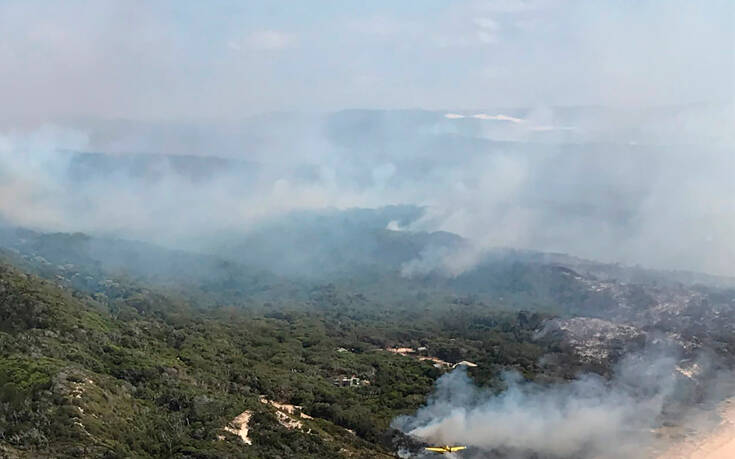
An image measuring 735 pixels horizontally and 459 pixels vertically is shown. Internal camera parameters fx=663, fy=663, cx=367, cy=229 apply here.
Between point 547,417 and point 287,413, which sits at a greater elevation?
point 547,417

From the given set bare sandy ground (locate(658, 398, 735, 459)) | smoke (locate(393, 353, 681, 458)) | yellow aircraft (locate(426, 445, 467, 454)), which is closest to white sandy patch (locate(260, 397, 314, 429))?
smoke (locate(393, 353, 681, 458))

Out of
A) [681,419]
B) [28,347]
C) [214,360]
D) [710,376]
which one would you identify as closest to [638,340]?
[710,376]

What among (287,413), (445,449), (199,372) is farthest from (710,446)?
(199,372)

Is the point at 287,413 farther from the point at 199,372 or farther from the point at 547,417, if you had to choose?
the point at 547,417

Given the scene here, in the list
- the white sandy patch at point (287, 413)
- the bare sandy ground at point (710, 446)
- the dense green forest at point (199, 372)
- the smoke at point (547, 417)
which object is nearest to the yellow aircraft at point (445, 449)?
the smoke at point (547, 417)

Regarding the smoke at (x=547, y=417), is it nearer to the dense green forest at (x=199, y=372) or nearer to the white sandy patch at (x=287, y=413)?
the dense green forest at (x=199, y=372)

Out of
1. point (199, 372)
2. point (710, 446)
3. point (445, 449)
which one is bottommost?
point (445, 449)
